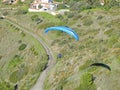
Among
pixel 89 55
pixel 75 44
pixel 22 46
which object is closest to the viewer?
pixel 89 55

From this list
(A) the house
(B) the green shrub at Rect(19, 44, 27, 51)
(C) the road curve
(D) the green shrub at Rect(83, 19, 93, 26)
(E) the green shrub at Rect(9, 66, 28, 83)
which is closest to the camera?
(C) the road curve

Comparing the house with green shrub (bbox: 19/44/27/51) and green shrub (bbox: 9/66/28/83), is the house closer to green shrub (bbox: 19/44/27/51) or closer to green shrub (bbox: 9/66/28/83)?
green shrub (bbox: 19/44/27/51)

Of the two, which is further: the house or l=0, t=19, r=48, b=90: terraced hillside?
the house

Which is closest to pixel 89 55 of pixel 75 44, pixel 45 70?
pixel 45 70

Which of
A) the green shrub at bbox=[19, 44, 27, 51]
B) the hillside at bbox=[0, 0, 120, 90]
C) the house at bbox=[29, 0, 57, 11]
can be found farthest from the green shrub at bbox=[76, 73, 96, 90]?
the house at bbox=[29, 0, 57, 11]

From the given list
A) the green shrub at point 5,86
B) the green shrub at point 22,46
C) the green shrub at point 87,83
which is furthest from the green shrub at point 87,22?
the green shrub at point 87,83

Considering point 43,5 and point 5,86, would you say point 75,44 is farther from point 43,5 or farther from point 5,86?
point 43,5

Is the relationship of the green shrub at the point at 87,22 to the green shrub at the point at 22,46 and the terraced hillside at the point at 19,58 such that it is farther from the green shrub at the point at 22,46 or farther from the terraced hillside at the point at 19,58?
the green shrub at the point at 22,46

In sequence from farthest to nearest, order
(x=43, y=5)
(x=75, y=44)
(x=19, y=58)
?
1. (x=43, y=5)
2. (x=19, y=58)
3. (x=75, y=44)

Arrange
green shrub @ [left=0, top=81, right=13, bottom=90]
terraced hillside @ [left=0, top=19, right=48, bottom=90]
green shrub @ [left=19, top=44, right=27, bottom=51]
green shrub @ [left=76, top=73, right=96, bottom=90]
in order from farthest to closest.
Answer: green shrub @ [left=19, top=44, right=27, bottom=51], terraced hillside @ [left=0, top=19, right=48, bottom=90], green shrub @ [left=0, top=81, right=13, bottom=90], green shrub @ [left=76, top=73, right=96, bottom=90]
